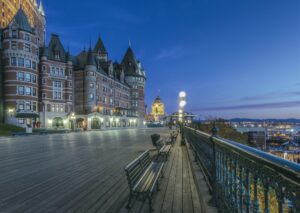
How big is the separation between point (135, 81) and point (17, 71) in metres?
51.7

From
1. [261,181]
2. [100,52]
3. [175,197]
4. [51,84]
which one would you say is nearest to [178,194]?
[175,197]

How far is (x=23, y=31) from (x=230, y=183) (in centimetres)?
5170

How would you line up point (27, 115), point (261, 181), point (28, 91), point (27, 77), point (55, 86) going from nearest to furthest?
1. point (261, 181)
2. point (27, 115)
3. point (27, 77)
4. point (28, 91)
5. point (55, 86)

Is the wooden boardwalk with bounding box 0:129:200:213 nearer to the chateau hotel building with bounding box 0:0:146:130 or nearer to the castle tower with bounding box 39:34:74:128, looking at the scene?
the chateau hotel building with bounding box 0:0:146:130

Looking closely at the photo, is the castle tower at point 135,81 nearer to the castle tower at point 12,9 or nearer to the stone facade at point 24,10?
the stone facade at point 24,10

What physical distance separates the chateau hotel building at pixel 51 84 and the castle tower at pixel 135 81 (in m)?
7.08

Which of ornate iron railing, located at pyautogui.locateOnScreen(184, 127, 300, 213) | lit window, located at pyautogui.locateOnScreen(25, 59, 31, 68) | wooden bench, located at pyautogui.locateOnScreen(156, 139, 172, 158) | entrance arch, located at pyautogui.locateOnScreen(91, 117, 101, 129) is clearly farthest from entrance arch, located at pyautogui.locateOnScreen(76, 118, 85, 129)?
ornate iron railing, located at pyautogui.locateOnScreen(184, 127, 300, 213)

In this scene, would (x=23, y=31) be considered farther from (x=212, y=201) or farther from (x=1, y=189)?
(x=212, y=201)

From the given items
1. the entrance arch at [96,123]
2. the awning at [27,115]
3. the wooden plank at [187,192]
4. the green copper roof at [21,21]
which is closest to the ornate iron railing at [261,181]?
the wooden plank at [187,192]

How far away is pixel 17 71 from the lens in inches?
1731

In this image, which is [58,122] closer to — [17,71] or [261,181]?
[17,71]

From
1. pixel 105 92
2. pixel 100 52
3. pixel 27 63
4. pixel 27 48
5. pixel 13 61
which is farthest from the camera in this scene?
pixel 100 52

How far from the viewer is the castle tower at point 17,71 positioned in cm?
4362

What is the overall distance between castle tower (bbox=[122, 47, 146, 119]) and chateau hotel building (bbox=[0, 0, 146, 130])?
23.2 feet
